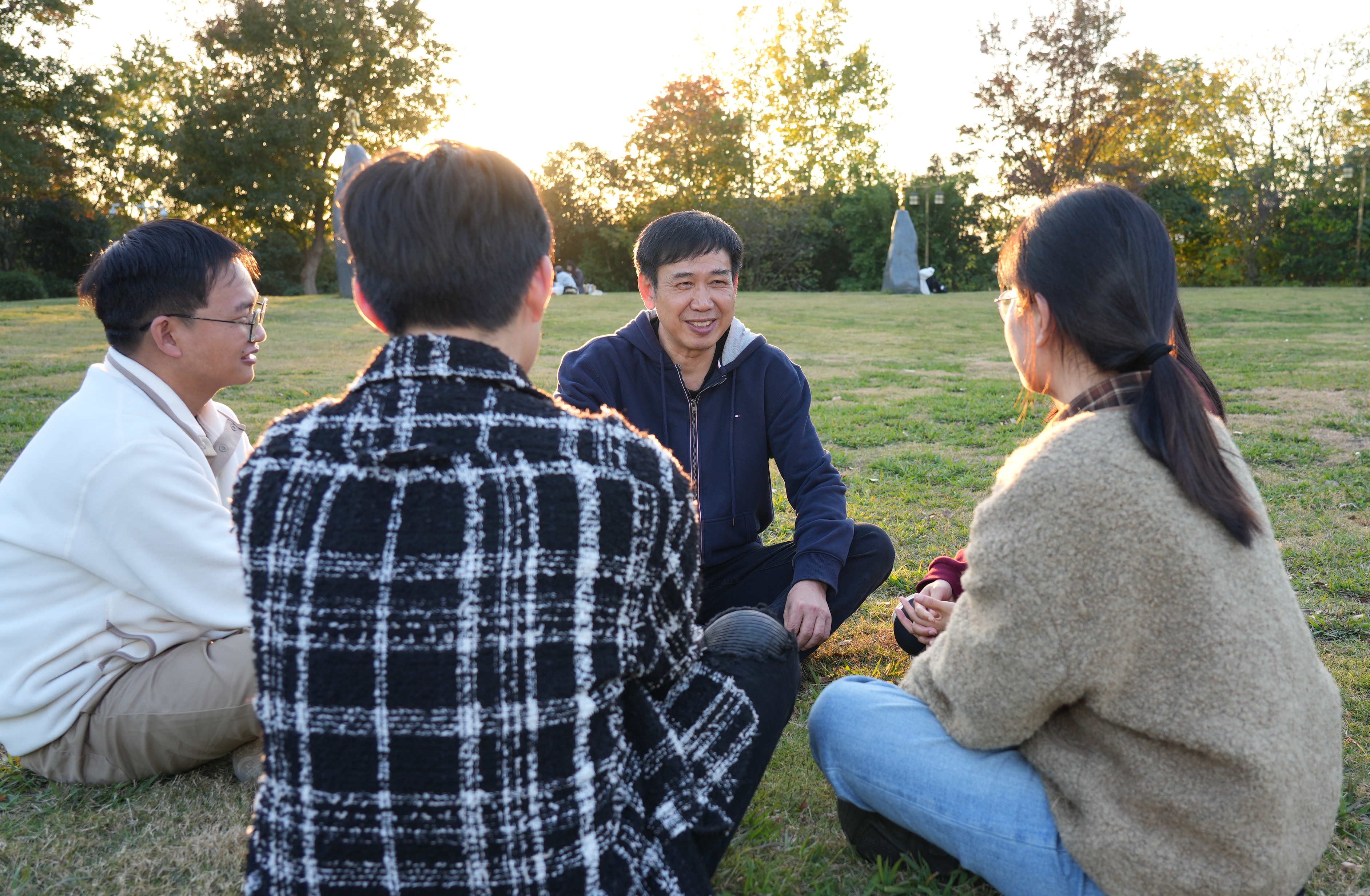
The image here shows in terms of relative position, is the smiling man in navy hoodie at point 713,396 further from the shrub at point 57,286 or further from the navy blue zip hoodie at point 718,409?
the shrub at point 57,286

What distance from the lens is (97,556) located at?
2.25 meters

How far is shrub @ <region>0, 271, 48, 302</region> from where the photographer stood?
24141mm

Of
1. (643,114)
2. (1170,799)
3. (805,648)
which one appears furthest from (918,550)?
(643,114)

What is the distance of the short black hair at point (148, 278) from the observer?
2.61 meters

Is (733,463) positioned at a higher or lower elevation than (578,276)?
lower

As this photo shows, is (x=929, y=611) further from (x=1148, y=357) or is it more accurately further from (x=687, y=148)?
(x=687, y=148)

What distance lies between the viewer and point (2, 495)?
91.7 inches

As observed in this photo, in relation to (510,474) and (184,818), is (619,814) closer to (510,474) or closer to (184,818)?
(510,474)

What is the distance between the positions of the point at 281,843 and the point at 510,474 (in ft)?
2.20

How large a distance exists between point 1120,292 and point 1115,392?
0.64ft

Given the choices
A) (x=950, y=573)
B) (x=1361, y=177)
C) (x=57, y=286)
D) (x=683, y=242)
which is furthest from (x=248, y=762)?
(x=1361, y=177)

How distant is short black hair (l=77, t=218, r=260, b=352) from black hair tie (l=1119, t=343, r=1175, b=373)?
8.11 feet

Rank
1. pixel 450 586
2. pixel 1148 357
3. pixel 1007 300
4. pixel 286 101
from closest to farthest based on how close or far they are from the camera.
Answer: pixel 450 586
pixel 1148 357
pixel 1007 300
pixel 286 101

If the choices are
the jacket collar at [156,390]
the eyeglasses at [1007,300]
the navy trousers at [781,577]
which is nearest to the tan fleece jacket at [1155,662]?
the eyeglasses at [1007,300]
